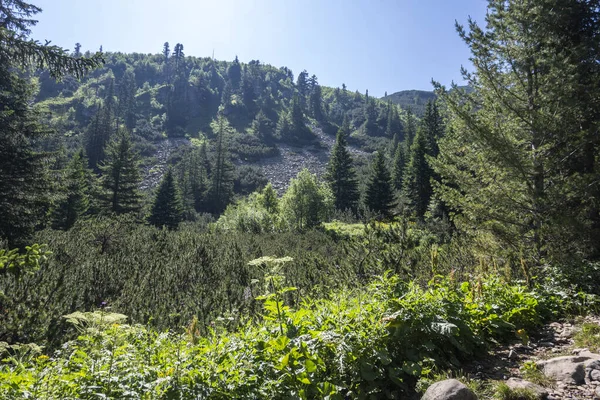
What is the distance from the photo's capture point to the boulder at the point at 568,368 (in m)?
2.57

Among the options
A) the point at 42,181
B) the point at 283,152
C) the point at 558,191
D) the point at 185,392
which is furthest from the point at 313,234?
the point at 283,152

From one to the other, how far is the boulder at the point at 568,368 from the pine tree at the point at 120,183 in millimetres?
28174

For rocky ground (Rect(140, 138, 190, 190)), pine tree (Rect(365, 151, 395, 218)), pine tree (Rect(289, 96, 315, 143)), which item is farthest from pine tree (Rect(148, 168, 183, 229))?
pine tree (Rect(289, 96, 315, 143))

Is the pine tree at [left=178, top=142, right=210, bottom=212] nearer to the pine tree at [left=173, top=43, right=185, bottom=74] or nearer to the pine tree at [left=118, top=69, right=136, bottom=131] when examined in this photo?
the pine tree at [left=118, top=69, right=136, bottom=131]

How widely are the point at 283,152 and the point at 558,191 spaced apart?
82.9 m

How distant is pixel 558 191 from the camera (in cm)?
614

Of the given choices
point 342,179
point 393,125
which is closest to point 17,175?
point 342,179

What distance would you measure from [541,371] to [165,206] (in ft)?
101

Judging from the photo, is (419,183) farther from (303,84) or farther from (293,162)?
(303,84)

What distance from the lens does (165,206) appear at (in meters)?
30.1

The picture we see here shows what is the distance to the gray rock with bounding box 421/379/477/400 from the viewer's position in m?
2.27

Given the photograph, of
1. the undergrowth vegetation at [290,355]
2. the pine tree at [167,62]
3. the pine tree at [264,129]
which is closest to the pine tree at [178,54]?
the pine tree at [167,62]

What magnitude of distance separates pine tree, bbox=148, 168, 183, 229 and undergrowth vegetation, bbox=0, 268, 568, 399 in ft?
93.9

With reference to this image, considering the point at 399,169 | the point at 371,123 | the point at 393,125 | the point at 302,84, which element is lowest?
the point at 399,169
